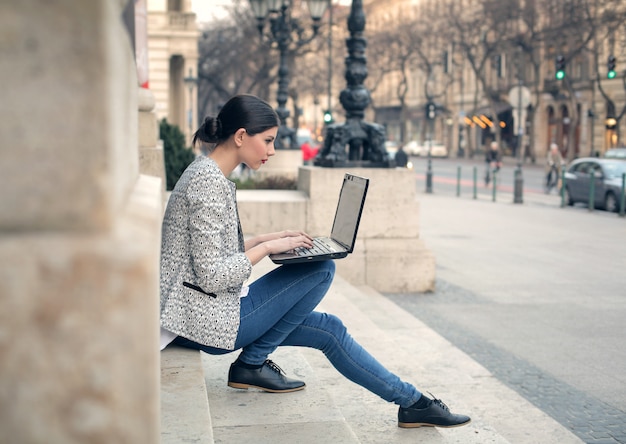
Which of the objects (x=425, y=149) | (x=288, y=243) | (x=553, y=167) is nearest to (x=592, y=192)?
(x=553, y=167)

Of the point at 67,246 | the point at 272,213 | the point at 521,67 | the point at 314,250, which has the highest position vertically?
the point at 521,67

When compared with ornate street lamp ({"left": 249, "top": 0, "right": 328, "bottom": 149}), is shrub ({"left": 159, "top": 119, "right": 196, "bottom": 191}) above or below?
below

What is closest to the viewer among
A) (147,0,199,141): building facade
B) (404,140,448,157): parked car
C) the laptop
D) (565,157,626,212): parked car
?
the laptop

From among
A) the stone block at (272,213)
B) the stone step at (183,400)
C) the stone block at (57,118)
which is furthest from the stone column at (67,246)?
the stone block at (272,213)

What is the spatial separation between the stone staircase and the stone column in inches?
50.1

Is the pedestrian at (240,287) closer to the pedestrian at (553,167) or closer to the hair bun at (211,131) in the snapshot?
the hair bun at (211,131)

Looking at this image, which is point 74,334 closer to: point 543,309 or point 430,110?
point 543,309

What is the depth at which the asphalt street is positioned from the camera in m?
5.66

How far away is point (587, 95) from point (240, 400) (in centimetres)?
5714

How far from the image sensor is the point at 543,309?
860 cm

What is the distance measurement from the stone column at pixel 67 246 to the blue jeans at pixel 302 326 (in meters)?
2.45

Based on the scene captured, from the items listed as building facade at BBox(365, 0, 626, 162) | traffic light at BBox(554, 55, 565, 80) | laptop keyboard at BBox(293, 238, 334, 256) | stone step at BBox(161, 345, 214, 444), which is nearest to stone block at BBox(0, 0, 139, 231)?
stone step at BBox(161, 345, 214, 444)

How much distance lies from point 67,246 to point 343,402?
11.7 feet

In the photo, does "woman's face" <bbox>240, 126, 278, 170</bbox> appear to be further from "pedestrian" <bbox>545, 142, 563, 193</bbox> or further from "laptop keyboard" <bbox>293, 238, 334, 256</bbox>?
"pedestrian" <bbox>545, 142, 563, 193</bbox>
